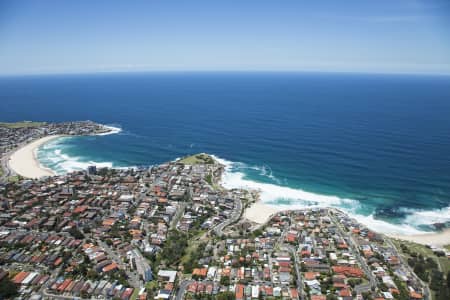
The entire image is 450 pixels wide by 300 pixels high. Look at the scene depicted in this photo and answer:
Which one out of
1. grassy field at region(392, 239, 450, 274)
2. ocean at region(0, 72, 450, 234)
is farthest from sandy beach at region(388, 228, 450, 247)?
ocean at region(0, 72, 450, 234)

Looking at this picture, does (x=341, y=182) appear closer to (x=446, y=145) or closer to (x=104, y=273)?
(x=446, y=145)

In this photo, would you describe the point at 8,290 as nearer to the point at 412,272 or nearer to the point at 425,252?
the point at 412,272

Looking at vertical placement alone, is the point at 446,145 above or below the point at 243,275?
above

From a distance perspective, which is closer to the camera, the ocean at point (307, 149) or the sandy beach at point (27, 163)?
the ocean at point (307, 149)

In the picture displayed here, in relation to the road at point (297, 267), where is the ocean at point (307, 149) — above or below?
above

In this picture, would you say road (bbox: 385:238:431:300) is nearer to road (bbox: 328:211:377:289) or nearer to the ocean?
road (bbox: 328:211:377:289)

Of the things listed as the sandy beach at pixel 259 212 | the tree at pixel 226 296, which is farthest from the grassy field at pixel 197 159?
the tree at pixel 226 296

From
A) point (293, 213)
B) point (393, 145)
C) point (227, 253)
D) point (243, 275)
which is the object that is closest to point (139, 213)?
point (227, 253)

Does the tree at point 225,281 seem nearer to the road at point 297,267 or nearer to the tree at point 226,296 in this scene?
the tree at point 226,296
